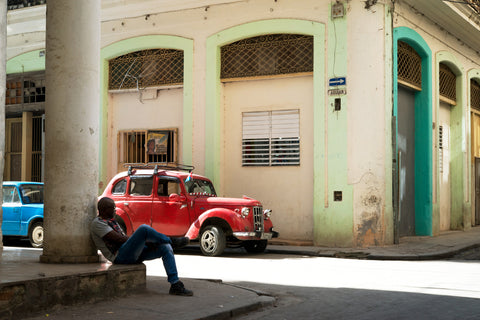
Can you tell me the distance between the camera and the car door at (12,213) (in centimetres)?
1597

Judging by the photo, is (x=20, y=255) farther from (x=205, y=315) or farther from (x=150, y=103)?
(x=150, y=103)

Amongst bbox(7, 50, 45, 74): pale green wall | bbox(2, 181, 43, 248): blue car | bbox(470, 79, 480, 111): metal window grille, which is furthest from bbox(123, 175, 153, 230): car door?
bbox(470, 79, 480, 111): metal window grille

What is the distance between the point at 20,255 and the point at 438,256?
914 cm

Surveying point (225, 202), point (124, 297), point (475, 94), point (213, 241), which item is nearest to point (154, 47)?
point (225, 202)

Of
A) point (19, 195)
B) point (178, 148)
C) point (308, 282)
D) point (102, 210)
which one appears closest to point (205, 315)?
point (102, 210)

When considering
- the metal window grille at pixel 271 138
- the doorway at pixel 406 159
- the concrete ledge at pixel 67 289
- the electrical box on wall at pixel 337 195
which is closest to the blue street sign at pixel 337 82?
the metal window grille at pixel 271 138

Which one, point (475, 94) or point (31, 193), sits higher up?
point (475, 94)

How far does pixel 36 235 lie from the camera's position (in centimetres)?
1574

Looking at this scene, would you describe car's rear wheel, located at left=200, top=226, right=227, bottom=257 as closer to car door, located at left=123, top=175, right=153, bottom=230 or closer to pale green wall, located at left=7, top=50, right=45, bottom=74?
car door, located at left=123, top=175, right=153, bottom=230

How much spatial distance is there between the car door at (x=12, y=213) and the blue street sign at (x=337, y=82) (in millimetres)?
8349

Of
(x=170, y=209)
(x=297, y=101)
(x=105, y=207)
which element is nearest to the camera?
(x=105, y=207)

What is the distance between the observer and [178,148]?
18547 mm

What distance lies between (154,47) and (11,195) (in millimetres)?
5948

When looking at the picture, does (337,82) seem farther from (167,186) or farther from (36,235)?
(36,235)
